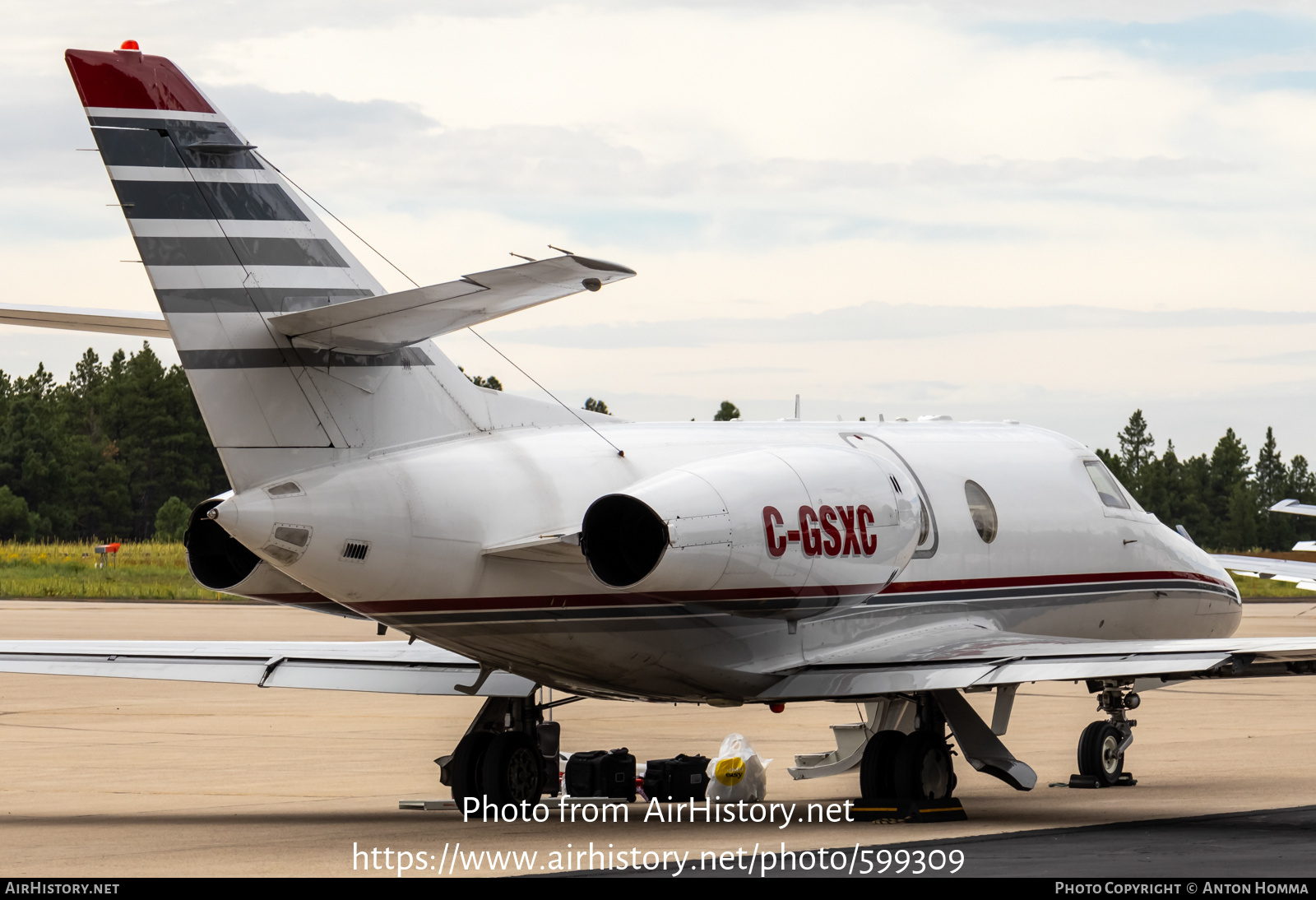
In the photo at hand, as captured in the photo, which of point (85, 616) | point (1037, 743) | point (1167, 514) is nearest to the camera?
point (1037, 743)

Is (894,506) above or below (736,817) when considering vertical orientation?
above

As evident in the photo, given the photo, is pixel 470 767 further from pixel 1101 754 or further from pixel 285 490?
pixel 1101 754

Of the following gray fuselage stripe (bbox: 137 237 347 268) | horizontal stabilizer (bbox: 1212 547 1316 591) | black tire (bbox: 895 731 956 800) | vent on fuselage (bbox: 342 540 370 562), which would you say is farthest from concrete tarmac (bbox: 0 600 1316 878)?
gray fuselage stripe (bbox: 137 237 347 268)

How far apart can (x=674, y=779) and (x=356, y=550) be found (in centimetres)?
445

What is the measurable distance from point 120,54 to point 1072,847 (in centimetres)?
887

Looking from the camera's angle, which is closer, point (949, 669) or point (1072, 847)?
point (1072, 847)

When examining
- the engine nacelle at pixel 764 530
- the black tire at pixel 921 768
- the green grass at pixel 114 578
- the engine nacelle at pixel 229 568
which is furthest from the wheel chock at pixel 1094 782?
the green grass at pixel 114 578

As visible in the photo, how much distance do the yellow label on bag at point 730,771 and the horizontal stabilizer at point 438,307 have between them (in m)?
5.11

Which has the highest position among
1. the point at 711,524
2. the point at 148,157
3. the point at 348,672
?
the point at 148,157

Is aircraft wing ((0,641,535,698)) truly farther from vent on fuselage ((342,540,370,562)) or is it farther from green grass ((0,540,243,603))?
green grass ((0,540,243,603))

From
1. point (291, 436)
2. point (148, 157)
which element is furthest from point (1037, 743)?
point (148, 157)

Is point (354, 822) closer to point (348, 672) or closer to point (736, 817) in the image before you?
point (348, 672)

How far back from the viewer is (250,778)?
60.7 feet

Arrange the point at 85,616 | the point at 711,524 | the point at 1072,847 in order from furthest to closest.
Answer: the point at 85,616, the point at 711,524, the point at 1072,847
